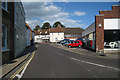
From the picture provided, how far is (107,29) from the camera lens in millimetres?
16984

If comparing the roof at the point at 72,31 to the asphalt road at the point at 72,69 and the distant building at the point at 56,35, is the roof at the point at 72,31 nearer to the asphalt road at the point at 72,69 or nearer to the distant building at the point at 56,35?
the distant building at the point at 56,35

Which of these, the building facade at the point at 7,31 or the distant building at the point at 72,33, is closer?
the building facade at the point at 7,31

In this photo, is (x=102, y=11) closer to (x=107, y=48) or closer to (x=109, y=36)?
(x=109, y=36)

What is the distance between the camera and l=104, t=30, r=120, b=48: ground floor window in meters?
17.0

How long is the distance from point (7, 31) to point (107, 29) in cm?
1373

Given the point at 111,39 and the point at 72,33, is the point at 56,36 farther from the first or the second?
the point at 111,39

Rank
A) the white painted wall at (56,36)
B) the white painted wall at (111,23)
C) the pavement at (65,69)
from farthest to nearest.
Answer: the white painted wall at (56,36) → the white painted wall at (111,23) → the pavement at (65,69)

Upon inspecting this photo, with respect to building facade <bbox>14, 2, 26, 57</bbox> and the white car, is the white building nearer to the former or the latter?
building facade <bbox>14, 2, 26, 57</bbox>

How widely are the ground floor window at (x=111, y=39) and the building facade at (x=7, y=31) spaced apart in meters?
13.1

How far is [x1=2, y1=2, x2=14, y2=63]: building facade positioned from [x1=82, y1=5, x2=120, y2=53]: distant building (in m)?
11.8

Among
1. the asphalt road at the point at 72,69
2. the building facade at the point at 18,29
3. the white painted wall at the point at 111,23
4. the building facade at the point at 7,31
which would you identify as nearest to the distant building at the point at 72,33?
the white painted wall at the point at 111,23

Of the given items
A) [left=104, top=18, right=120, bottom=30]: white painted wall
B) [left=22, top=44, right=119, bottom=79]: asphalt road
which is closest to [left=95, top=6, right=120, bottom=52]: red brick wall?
[left=104, top=18, right=120, bottom=30]: white painted wall

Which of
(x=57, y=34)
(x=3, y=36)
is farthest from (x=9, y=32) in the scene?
(x=57, y=34)

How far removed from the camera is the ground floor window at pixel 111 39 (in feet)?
55.8
